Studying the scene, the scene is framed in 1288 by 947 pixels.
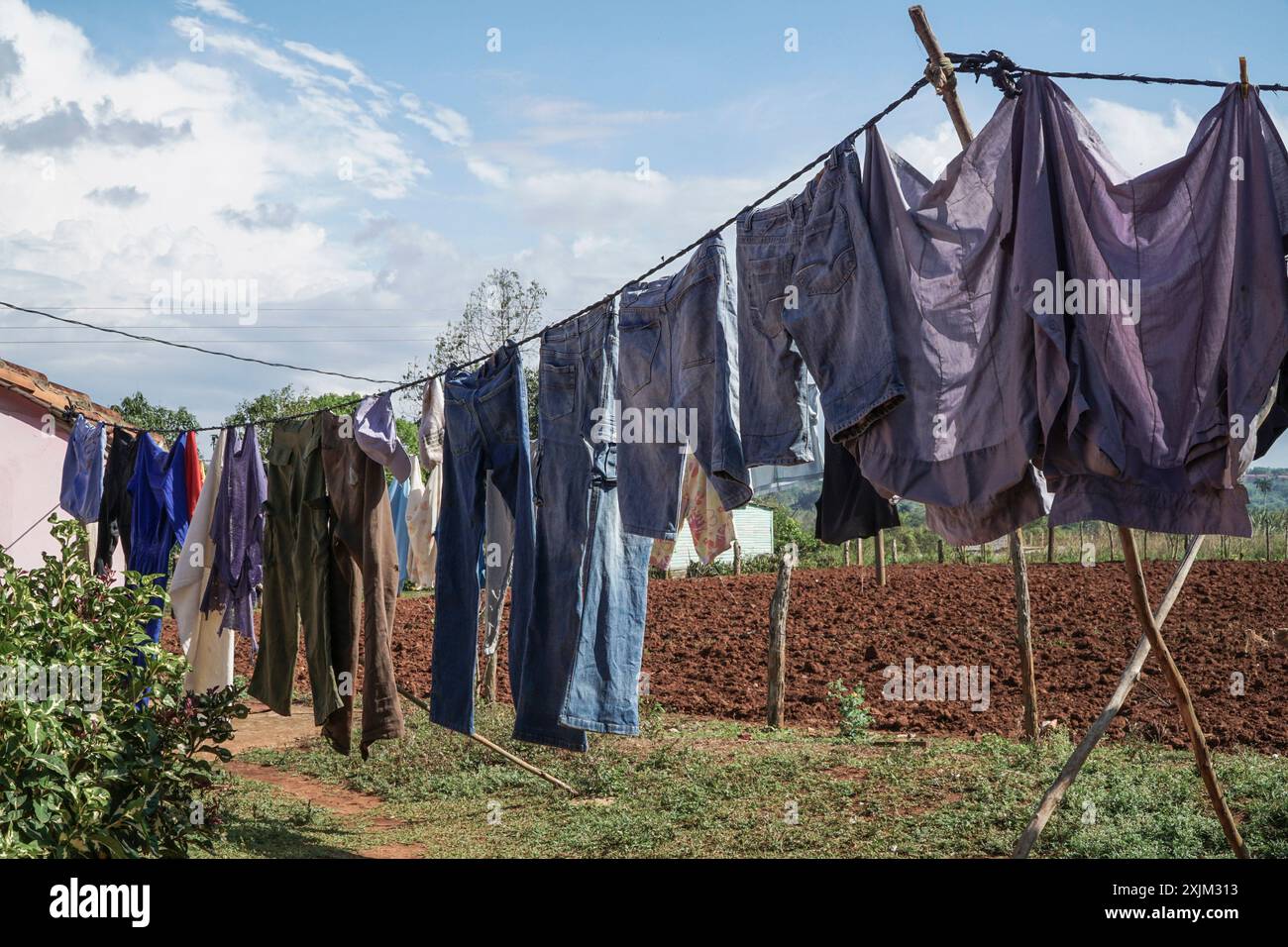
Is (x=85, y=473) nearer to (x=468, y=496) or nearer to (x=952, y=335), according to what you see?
(x=468, y=496)

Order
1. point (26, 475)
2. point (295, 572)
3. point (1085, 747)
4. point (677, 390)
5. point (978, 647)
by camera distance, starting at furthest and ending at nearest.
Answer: point (26, 475), point (978, 647), point (295, 572), point (1085, 747), point (677, 390)

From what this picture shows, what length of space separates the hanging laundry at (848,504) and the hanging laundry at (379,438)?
2605mm

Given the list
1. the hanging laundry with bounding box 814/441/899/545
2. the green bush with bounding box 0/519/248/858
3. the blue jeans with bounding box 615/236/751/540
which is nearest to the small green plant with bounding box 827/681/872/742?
the hanging laundry with bounding box 814/441/899/545

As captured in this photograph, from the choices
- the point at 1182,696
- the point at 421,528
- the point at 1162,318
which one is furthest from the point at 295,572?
the point at 1162,318

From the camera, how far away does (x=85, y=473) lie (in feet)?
29.6

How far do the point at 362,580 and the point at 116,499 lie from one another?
10.4 ft

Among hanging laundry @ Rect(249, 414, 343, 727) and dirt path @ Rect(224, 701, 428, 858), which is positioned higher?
hanging laundry @ Rect(249, 414, 343, 727)

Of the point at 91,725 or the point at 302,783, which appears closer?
the point at 91,725

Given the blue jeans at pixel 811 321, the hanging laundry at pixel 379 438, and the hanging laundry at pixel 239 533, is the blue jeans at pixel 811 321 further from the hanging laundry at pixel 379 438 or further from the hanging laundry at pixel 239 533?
the hanging laundry at pixel 239 533

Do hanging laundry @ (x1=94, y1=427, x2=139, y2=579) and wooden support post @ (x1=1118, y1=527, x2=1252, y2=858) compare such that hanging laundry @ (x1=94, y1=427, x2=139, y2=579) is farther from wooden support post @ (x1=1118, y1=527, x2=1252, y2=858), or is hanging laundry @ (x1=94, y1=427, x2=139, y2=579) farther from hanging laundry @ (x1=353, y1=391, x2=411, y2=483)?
wooden support post @ (x1=1118, y1=527, x2=1252, y2=858)

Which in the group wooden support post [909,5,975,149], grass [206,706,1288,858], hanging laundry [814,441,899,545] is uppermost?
wooden support post [909,5,975,149]

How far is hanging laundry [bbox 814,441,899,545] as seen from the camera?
4.68m

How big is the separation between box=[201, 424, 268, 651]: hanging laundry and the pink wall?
24.0ft
